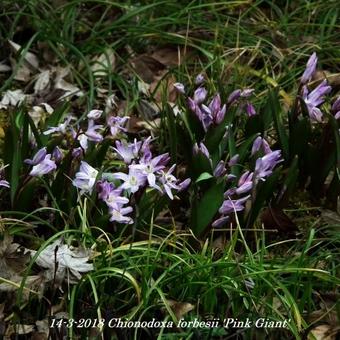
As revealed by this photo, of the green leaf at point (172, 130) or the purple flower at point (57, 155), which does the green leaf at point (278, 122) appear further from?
the purple flower at point (57, 155)

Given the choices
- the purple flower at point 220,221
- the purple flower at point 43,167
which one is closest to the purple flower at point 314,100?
the purple flower at point 220,221

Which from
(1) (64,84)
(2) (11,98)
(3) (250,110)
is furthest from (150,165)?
(1) (64,84)

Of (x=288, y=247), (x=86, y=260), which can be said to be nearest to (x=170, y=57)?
(x=288, y=247)

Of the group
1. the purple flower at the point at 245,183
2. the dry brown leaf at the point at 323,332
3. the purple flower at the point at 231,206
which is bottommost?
the dry brown leaf at the point at 323,332

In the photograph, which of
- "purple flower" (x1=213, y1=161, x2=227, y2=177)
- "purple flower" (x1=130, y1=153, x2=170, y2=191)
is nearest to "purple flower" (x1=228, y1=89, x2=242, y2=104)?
"purple flower" (x1=213, y1=161, x2=227, y2=177)

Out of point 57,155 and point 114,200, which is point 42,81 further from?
point 114,200

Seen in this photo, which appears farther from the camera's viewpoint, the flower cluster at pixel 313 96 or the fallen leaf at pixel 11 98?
the fallen leaf at pixel 11 98
